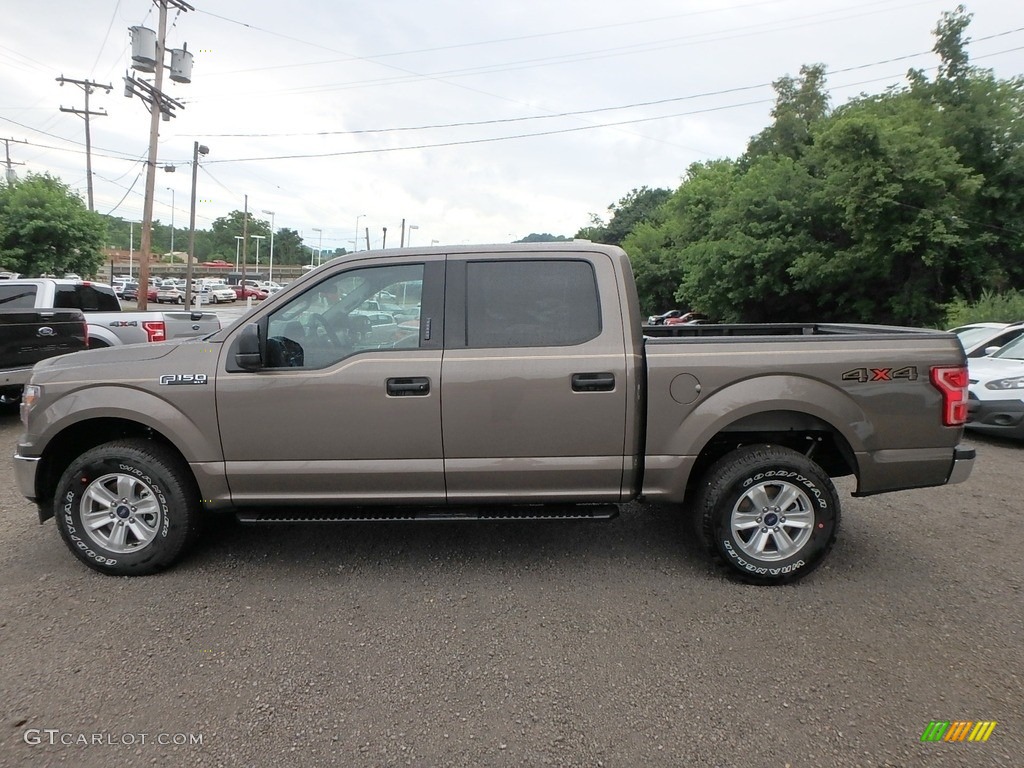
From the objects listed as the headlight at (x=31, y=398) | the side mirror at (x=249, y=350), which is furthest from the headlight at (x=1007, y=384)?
the headlight at (x=31, y=398)

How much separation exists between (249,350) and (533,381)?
1572 millimetres

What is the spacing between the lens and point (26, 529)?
16.1ft

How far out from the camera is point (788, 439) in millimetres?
4332

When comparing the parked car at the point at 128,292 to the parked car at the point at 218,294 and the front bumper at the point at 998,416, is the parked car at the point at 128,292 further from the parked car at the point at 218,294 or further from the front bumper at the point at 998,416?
the front bumper at the point at 998,416

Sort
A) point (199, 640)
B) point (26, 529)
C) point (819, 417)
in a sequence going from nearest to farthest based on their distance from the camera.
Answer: point (199, 640), point (819, 417), point (26, 529)

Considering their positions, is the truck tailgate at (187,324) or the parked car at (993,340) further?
the truck tailgate at (187,324)

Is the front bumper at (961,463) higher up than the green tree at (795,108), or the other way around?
the green tree at (795,108)

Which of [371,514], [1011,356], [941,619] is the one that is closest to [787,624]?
[941,619]

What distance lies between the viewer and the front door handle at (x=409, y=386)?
12.7ft

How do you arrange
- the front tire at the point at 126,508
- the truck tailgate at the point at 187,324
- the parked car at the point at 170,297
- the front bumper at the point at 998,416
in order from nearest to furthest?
the front tire at the point at 126,508 < the front bumper at the point at 998,416 < the truck tailgate at the point at 187,324 < the parked car at the point at 170,297

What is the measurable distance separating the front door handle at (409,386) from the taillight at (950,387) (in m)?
2.87

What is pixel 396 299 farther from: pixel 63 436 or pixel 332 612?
pixel 63 436

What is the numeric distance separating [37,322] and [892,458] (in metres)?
9.07

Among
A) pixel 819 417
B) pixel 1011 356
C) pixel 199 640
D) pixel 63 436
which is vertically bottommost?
pixel 199 640
